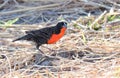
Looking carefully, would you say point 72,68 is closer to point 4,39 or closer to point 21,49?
point 21,49

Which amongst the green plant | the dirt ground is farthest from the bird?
the green plant

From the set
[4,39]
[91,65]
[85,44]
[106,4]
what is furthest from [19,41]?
[106,4]

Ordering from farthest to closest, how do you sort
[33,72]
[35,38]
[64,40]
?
1. [64,40]
2. [35,38]
3. [33,72]

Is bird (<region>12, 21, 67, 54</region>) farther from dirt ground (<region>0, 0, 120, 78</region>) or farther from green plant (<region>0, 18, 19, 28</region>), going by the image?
green plant (<region>0, 18, 19, 28</region>)

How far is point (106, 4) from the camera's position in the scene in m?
6.70

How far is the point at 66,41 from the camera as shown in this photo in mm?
5477

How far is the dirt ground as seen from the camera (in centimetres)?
472

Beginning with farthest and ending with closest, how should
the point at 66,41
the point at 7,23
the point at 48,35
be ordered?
the point at 7,23, the point at 66,41, the point at 48,35

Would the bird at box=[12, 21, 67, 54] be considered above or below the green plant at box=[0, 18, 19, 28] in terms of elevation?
above

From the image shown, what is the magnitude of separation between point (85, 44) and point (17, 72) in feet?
2.93

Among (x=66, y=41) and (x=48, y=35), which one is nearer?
(x=48, y=35)

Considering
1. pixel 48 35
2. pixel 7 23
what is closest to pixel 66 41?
pixel 48 35

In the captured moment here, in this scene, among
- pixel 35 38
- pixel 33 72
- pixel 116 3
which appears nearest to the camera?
pixel 33 72

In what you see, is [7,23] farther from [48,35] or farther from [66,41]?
[48,35]
